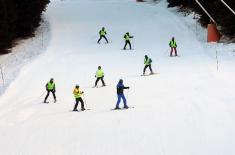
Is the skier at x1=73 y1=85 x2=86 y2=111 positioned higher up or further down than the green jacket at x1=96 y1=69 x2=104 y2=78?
further down

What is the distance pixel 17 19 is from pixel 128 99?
20748 millimetres

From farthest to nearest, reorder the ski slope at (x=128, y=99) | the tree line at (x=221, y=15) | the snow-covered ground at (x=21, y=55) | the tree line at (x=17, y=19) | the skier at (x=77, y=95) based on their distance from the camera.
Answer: the tree line at (x=17, y=19) < the tree line at (x=221, y=15) < the snow-covered ground at (x=21, y=55) < the skier at (x=77, y=95) < the ski slope at (x=128, y=99)

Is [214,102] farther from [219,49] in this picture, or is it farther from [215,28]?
[215,28]

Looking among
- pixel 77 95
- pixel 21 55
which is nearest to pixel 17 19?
pixel 21 55

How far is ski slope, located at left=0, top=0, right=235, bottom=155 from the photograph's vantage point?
1962 cm

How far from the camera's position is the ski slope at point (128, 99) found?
19.6 meters

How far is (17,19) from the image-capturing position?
44.7 meters

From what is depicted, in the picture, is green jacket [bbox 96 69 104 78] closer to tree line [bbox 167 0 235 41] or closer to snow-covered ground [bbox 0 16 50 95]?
snow-covered ground [bbox 0 16 50 95]

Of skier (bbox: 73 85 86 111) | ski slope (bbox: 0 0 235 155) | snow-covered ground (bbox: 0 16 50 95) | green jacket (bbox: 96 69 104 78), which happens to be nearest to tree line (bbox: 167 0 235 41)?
ski slope (bbox: 0 0 235 155)

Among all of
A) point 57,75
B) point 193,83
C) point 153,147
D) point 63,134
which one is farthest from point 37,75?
point 153,147

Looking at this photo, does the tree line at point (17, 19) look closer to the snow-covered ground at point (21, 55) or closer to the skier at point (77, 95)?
the snow-covered ground at point (21, 55)

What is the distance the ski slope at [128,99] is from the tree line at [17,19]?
2.58 metres

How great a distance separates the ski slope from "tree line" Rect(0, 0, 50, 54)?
2579mm

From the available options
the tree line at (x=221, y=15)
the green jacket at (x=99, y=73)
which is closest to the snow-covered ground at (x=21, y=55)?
the green jacket at (x=99, y=73)
